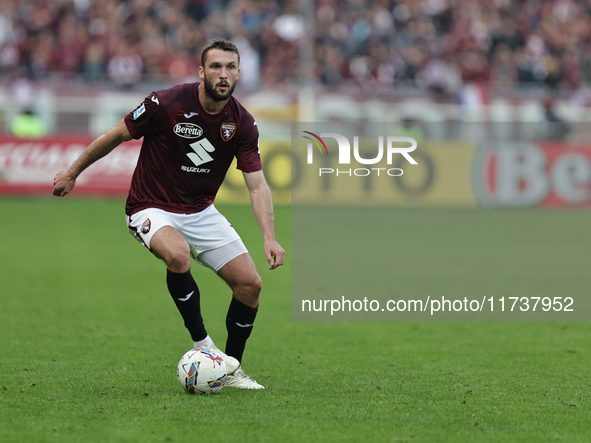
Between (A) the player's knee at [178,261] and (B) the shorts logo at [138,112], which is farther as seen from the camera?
(B) the shorts logo at [138,112]

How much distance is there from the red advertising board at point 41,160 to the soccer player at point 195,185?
1364 cm

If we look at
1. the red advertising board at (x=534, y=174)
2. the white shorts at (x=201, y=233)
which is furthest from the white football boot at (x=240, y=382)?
the red advertising board at (x=534, y=174)

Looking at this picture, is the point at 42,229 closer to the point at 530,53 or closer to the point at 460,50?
the point at 460,50

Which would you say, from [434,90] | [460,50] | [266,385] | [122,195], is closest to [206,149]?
[266,385]

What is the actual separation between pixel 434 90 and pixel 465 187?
145 inches

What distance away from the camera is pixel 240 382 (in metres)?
5.38

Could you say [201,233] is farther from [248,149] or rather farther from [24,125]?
[24,125]

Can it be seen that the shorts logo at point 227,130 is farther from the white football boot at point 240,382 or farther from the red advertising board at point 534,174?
the red advertising board at point 534,174

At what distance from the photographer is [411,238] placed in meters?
14.7

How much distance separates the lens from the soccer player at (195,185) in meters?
5.33

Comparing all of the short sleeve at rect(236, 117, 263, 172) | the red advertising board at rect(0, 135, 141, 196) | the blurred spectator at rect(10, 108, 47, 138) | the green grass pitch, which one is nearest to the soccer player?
the short sleeve at rect(236, 117, 263, 172)

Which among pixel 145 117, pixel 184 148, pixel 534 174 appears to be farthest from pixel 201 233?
pixel 534 174

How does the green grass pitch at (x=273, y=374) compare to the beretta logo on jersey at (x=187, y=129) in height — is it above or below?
below

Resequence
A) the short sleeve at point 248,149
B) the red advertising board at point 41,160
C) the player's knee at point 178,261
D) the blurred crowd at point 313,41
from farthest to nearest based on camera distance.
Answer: the blurred crowd at point 313,41 → the red advertising board at point 41,160 → the short sleeve at point 248,149 → the player's knee at point 178,261
